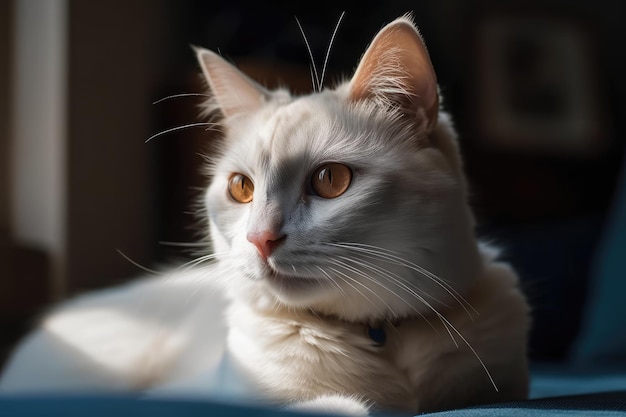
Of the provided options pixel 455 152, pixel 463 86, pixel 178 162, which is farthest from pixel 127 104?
pixel 455 152

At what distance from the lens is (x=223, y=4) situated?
121 inches

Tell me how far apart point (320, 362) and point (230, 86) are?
474mm

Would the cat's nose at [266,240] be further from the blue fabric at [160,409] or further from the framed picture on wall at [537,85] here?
the framed picture on wall at [537,85]

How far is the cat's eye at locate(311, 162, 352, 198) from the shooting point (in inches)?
35.4

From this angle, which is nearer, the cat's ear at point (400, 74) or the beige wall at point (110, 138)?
the cat's ear at point (400, 74)

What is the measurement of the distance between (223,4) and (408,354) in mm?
2461

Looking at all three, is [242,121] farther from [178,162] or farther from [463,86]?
[463,86]

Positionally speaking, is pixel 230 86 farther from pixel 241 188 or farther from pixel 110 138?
pixel 110 138

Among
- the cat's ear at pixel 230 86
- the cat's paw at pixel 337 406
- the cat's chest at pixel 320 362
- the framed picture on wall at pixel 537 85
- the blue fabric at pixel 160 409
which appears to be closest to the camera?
the blue fabric at pixel 160 409

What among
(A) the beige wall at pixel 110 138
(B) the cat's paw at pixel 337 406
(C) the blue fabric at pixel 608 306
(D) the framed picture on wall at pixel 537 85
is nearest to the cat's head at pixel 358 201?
(B) the cat's paw at pixel 337 406

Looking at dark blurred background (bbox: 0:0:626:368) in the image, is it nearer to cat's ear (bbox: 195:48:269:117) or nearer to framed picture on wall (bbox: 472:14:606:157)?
framed picture on wall (bbox: 472:14:606:157)

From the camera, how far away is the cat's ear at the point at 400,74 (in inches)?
36.1

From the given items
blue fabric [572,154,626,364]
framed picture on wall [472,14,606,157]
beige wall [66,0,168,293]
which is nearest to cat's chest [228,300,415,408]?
blue fabric [572,154,626,364]

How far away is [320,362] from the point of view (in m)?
0.92
